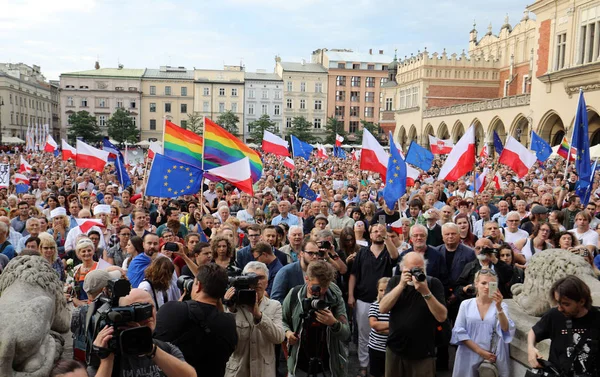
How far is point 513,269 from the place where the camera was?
605cm

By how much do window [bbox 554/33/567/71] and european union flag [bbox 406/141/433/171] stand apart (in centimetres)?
2169

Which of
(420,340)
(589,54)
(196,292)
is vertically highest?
(589,54)

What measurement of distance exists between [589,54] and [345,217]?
1114 inches

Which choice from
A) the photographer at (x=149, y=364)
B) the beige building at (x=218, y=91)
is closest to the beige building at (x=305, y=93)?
the beige building at (x=218, y=91)

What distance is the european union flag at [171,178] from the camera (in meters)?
9.30

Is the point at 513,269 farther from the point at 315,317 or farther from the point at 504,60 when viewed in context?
the point at 504,60

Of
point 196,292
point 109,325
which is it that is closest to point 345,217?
point 196,292

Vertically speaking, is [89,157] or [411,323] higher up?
[89,157]

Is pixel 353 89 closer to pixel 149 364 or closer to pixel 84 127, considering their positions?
pixel 84 127

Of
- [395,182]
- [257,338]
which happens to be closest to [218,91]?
[395,182]

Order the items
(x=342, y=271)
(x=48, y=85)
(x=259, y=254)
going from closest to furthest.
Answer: (x=259, y=254), (x=342, y=271), (x=48, y=85)

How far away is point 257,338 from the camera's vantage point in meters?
4.29

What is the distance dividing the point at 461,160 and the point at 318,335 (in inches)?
356

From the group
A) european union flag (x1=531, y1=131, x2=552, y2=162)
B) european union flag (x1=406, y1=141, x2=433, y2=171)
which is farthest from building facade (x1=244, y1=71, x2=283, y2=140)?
european union flag (x1=406, y1=141, x2=433, y2=171)
